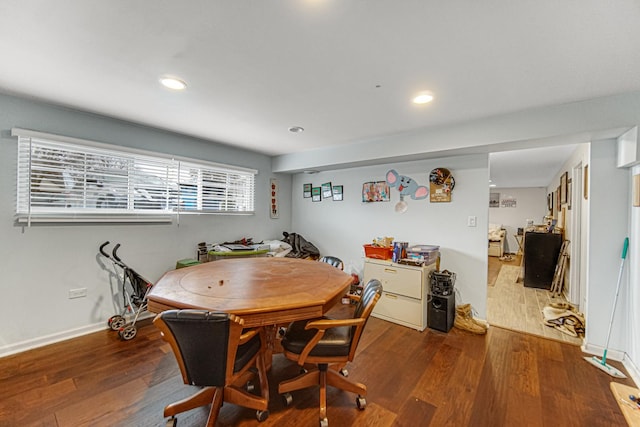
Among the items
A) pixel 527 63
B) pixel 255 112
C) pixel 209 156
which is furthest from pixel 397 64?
pixel 209 156

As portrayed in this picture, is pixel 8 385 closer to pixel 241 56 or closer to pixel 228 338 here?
pixel 228 338

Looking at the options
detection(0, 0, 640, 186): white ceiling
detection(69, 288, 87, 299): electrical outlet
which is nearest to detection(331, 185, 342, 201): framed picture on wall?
detection(0, 0, 640, 186): white ceiling

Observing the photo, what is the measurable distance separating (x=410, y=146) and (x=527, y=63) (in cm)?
148

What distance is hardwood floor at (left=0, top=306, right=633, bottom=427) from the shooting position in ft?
5.49

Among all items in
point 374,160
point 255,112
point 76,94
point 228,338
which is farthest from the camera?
point 374,160

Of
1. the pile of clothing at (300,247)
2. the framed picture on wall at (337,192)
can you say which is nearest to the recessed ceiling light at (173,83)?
the framed picture on wall at (337,192)

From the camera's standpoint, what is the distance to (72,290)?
266 centimetres

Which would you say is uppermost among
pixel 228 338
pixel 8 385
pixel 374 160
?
pixel 374 160

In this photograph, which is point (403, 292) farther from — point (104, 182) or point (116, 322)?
point (104, 182)

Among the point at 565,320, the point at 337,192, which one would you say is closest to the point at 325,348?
the point at 337,192

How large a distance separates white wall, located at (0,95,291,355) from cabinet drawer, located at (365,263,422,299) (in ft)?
8.03

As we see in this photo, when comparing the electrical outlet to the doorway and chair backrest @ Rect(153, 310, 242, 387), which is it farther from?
the doorway

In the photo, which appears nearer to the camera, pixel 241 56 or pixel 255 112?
pixel 241 56

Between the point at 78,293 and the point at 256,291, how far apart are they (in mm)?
2268
